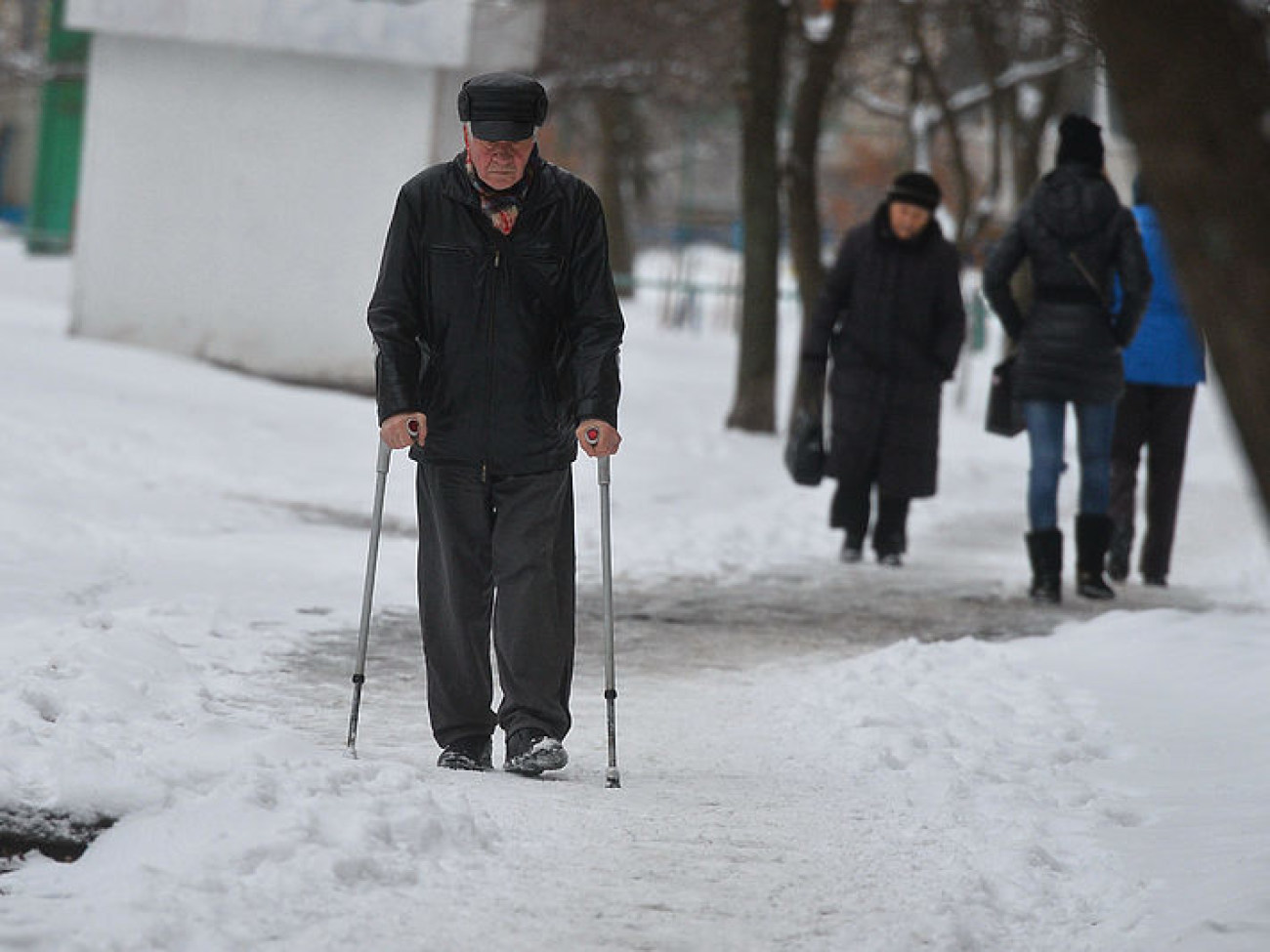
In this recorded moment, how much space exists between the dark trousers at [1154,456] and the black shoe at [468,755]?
5.55 meters

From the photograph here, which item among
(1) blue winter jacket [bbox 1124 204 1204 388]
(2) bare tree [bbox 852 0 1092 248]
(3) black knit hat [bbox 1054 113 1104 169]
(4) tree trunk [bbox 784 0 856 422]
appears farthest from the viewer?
(2) bare tree [bbox 852 0 1092 248]

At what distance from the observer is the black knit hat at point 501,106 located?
5824mm

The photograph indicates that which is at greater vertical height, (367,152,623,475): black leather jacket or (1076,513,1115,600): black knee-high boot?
(367,152,623,475): black leather jacket

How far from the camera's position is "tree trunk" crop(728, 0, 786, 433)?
18.4 metres

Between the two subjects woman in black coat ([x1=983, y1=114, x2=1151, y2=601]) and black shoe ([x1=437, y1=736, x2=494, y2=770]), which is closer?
black shoe ([x1=437, y1=736, x2=494, y2=770])

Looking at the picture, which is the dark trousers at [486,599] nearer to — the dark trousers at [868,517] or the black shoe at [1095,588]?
the black shoe at [1095,588]

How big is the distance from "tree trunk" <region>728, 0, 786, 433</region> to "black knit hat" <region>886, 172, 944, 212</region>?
291 inches

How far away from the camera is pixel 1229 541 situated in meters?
13.6

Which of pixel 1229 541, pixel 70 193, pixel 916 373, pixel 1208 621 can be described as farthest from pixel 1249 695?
pixel 70 193

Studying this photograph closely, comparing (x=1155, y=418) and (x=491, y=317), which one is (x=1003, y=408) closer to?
(x=1155, y=418)

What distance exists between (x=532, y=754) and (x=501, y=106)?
165 centimetres

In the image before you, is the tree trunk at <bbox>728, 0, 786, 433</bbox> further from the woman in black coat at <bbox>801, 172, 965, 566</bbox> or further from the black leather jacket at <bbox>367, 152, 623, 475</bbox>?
the black leather jacket at <bbox>367, 152, 623, 475</bbox>

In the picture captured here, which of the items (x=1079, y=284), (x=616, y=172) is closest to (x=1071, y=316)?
(x=1079, y=284)

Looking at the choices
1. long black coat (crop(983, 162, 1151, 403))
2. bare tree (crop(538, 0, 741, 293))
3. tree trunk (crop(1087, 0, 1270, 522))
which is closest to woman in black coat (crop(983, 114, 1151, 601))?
long black coat (crop(983, 162, 1151, 403))
